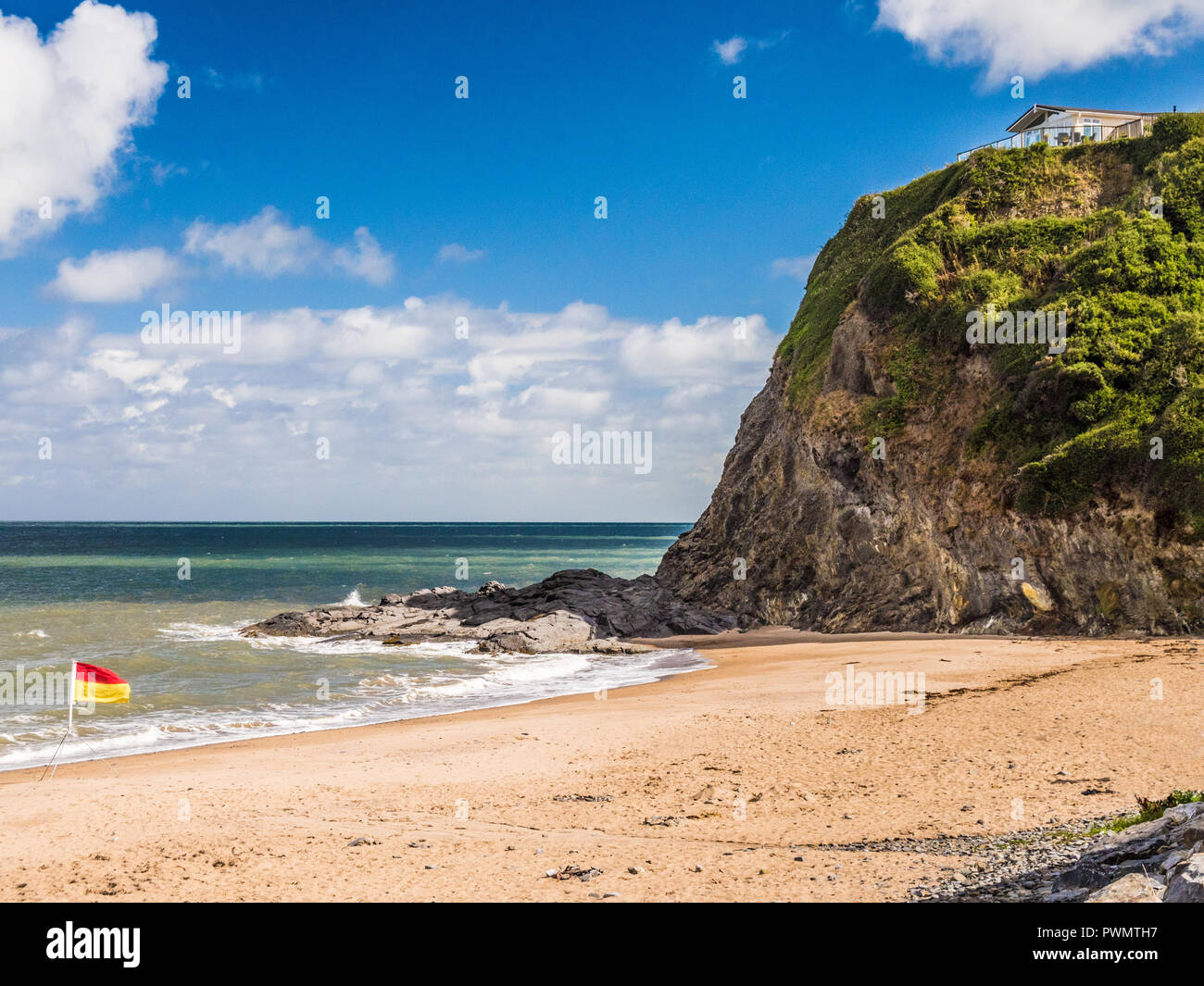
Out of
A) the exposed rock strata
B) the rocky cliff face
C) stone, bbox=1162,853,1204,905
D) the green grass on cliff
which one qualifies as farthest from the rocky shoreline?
the green grass on cliff

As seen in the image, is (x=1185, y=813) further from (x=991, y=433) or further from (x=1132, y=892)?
(x=991, y=433)

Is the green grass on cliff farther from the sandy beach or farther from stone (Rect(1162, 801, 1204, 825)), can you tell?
stone (Rect(1162, 801, 1204, 825))

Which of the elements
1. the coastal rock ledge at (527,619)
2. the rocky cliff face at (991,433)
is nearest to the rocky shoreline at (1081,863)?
the rocky cliff face at (991,433)

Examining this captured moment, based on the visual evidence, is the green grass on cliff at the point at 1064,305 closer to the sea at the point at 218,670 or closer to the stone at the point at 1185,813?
the sea at the point at 218,670

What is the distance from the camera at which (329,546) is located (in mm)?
129750

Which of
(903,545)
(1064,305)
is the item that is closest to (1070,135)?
(1064,305)

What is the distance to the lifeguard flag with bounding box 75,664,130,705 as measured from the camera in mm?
14281

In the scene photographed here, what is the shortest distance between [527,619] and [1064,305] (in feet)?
78.6

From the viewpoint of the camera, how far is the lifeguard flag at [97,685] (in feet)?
46.9

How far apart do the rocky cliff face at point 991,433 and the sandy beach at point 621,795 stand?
239 inches

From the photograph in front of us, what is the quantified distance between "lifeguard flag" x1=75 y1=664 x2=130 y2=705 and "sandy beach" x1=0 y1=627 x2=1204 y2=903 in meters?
1.38

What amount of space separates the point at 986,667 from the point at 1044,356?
1250cm
